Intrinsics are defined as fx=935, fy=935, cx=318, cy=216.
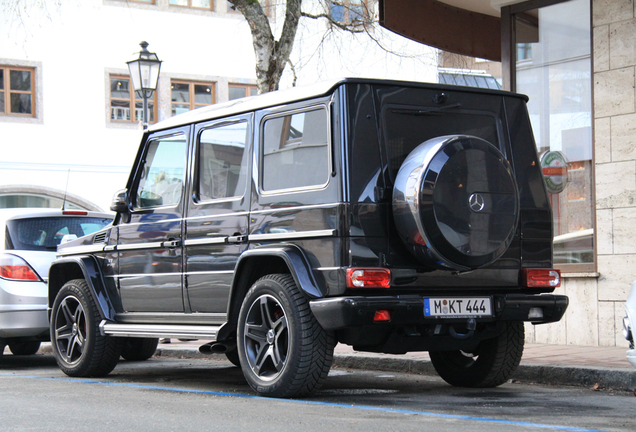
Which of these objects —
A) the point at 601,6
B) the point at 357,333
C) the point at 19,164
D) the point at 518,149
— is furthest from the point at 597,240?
the point at 19,164

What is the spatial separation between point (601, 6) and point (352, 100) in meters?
5.39

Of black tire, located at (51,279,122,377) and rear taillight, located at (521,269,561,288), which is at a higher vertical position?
rear taillight, located at (521,269,561,288)

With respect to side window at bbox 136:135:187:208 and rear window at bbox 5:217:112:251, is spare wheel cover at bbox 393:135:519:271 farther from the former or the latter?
rear window at bbox 5:217:112:251

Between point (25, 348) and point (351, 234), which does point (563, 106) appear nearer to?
point (351, 234)

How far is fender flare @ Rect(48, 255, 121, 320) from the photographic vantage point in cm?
804

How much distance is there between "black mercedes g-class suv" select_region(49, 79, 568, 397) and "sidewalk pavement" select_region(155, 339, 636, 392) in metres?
0.67

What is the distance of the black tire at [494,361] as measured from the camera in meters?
6.95

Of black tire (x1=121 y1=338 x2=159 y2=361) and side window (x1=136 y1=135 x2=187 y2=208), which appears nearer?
side window (x1=136 y1=135 x2=187 y2=208)

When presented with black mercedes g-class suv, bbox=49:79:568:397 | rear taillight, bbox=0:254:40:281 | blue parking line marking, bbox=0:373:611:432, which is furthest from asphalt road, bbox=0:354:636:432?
rear taillight, bbox=0:254:40:281

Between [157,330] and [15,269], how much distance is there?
2578 mm

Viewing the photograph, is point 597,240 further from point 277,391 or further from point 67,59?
point 67,59

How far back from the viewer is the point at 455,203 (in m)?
6.00

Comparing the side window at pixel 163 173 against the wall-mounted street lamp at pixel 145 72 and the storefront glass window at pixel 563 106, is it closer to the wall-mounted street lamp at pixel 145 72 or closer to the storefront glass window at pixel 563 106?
the storefront glass window at pixel 563 106

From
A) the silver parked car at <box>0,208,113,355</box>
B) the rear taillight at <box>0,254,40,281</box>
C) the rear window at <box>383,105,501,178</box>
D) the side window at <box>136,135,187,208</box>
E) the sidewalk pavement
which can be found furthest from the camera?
the rear taillight at <box>0,254,40,281</box>
